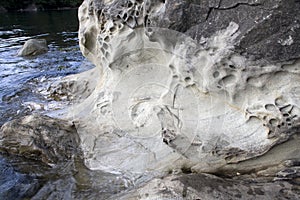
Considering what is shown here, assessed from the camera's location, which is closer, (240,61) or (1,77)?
(240,61)

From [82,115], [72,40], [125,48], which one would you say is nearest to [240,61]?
[125,48]

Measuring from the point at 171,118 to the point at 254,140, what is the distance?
879 millimetres

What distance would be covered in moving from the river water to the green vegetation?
2063 centimetres

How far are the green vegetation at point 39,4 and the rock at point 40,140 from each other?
30.4 m

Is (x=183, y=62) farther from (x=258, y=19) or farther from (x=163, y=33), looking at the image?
(x=258, y=19)

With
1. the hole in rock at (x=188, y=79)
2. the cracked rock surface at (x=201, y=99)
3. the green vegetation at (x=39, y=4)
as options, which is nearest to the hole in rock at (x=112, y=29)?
the cracked rock surface at (x=201, y=99)

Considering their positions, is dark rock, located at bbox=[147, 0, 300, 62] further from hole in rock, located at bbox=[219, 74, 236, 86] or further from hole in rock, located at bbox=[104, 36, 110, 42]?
hole in rock, located at bbox=[104, 36, 110, 42]

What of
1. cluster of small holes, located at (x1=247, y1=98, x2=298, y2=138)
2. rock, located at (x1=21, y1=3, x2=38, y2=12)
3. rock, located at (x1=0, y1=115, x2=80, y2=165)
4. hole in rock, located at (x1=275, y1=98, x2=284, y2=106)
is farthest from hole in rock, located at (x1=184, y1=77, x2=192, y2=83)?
rock, located at (x1=21, y1=3, x2=38, y2=12)

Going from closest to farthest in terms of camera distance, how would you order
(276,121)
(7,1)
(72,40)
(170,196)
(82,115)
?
(170,196) < (276,121) < (82,115) < (72,40) < (7,1)

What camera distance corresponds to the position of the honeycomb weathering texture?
2811 millimetres

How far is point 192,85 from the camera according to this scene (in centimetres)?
335

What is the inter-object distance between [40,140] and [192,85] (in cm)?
206

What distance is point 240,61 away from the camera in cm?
290

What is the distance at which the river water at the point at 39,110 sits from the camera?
11.0 ft
